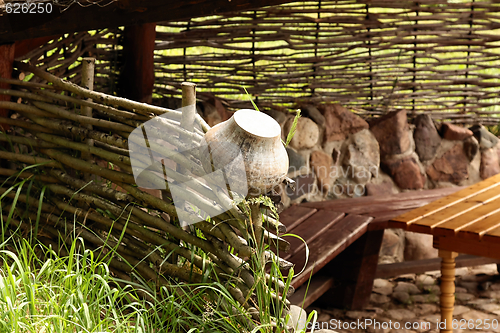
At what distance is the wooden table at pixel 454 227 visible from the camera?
246 centimetres

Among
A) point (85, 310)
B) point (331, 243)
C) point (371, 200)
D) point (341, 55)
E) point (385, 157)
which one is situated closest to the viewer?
point (85, 310)

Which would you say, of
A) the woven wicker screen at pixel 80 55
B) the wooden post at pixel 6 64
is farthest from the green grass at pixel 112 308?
the woven wicker screen at pixel 80 55

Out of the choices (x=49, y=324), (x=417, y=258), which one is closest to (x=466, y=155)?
(x=417, y=258)

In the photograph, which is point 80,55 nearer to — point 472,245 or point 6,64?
point 6,64

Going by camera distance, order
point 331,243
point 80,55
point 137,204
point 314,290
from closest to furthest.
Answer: point 137,204 < point 331,243 < point 80,55 < point 314,290

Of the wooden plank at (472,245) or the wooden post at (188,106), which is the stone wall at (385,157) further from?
the wooden post at (188,106)

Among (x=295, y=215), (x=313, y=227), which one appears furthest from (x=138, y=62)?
(x=313, y=227)

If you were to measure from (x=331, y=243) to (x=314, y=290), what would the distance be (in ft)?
1.63

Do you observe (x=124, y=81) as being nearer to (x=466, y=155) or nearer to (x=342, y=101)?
(x=342, y=101)

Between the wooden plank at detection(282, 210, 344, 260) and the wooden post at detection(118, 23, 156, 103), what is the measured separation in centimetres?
137

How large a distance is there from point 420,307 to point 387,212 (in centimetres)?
82

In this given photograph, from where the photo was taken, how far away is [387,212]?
342 centimetres

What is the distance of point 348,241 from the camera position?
3.06 metres

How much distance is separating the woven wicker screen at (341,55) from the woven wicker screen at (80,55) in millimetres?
440
